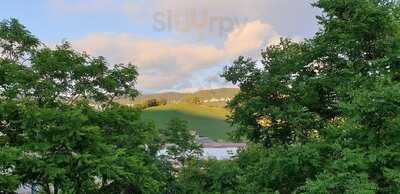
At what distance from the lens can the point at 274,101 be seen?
1071cm

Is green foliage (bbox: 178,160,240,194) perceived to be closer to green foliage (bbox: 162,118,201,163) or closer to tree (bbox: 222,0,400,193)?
tree (bbox: 222,0,400,193)

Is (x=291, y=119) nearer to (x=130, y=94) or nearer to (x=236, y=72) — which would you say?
(x=236, y=72)

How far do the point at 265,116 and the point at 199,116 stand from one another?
5537 centimetres

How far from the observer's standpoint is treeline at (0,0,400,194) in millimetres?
8109

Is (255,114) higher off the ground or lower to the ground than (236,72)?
lower

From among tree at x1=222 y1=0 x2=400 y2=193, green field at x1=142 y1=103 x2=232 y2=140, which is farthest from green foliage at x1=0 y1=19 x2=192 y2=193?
green field at x1=142 y1=103 x2=232 y2=140

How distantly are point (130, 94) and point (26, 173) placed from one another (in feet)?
15.8

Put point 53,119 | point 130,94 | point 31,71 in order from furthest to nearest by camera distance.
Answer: point 130,94, point 31,71, point 53,119

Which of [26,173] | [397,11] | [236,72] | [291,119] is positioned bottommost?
[26,173]

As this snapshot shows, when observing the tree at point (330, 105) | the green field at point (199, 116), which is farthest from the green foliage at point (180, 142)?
the green field at point (199, 116)

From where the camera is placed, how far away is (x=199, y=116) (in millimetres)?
66062

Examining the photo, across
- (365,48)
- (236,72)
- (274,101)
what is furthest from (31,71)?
(365,48)

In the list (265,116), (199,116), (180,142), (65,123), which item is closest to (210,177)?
(265,116)

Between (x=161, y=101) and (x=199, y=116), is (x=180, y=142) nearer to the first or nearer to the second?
(x=199, y=116)
